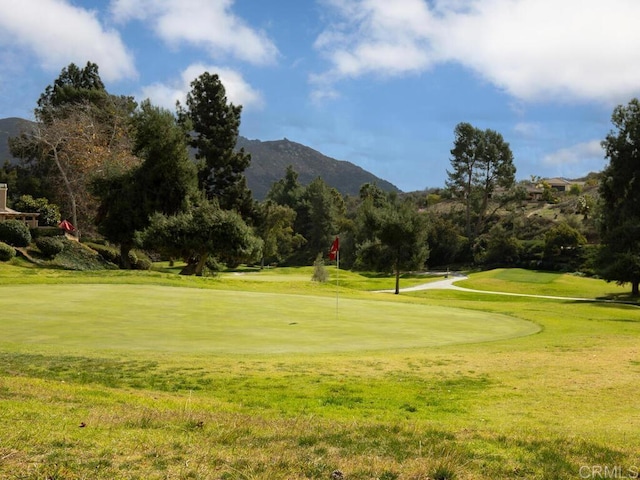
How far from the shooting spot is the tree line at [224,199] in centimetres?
4572

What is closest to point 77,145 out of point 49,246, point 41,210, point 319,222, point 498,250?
point 41,210

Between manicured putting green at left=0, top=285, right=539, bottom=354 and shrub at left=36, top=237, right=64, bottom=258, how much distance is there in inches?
727

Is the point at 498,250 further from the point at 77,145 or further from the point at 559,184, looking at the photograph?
the point at 559,184

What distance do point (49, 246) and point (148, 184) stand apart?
9.07 metres

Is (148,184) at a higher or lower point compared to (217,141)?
lower

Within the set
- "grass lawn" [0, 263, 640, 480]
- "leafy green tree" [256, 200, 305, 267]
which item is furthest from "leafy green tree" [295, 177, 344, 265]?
"grass lawn" [0, 263, 640, 480]

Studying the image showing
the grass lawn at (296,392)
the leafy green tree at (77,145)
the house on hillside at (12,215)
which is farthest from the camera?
the leafy green tree at (77,145)

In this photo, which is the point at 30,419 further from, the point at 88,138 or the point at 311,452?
the point at 88,138

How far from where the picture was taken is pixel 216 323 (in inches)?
691

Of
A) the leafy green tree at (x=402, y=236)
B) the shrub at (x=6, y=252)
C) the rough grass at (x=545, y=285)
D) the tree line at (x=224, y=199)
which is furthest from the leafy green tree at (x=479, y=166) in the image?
the shrub at (x=6, y=252)

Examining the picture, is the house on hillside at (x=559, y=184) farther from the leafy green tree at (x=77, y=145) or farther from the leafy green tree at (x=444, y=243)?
the leafy green tree at (x=77, y=145)

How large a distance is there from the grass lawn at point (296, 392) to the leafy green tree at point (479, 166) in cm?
8057

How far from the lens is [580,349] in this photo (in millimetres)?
15711

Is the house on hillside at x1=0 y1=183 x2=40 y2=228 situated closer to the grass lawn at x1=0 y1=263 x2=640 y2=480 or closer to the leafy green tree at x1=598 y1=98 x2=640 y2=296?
the grass lawn at x1=0 y1=263 x2=640 y2=480
